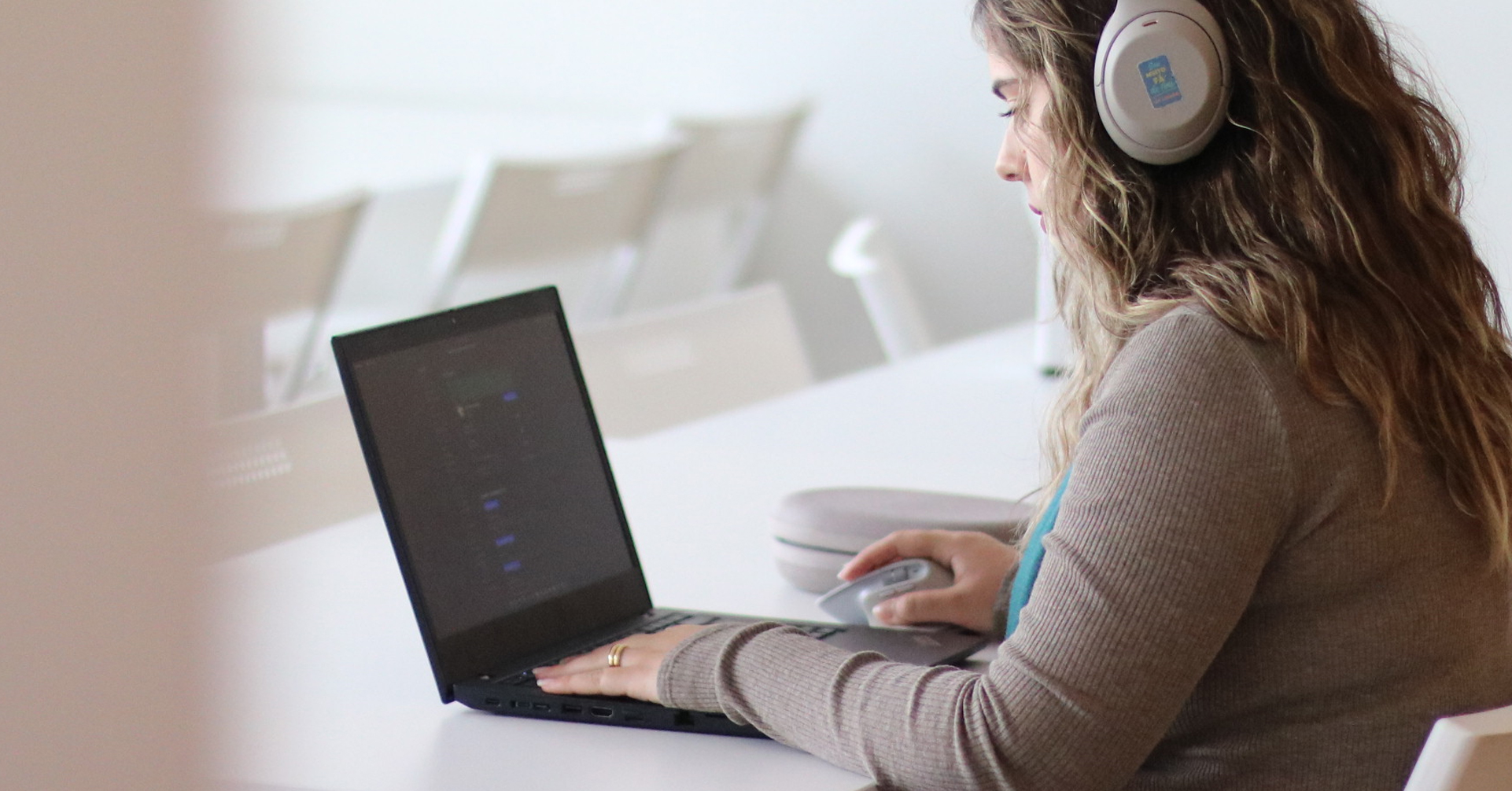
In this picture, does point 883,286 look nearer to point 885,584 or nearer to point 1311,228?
point 885,584

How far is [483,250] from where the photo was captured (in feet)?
10.1

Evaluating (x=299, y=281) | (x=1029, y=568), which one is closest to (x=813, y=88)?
(x=299, y=281)

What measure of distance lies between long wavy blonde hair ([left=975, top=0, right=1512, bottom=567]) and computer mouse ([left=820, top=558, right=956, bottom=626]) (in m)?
0.24

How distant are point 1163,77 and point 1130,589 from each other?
0.28 metres

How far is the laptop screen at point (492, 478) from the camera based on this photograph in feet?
2.94

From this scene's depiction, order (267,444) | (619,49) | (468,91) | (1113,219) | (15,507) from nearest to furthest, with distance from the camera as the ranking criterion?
1. (15,507)
2. (1113,219)
3. (267,444)
4. (468,91)
5. (619,49)

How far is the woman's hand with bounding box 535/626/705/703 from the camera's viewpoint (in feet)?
2.84

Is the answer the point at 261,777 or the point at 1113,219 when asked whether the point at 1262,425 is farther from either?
the point at 261,777

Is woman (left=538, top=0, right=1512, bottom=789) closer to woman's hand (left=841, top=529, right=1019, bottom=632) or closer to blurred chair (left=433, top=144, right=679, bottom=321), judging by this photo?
woman's hand (left=841, top=529, right=1019, bottom=632)

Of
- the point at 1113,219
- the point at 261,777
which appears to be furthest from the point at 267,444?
the point at 1113,219

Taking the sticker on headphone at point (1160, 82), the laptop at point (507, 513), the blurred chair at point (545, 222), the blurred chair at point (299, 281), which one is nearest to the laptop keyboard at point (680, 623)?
the laptop at point (507, 513)

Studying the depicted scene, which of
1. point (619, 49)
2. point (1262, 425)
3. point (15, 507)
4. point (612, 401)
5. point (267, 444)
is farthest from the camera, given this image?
point (619, 49)

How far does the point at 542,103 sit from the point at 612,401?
7.81 feet

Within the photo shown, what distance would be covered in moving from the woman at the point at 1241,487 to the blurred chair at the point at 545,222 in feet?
7.25
